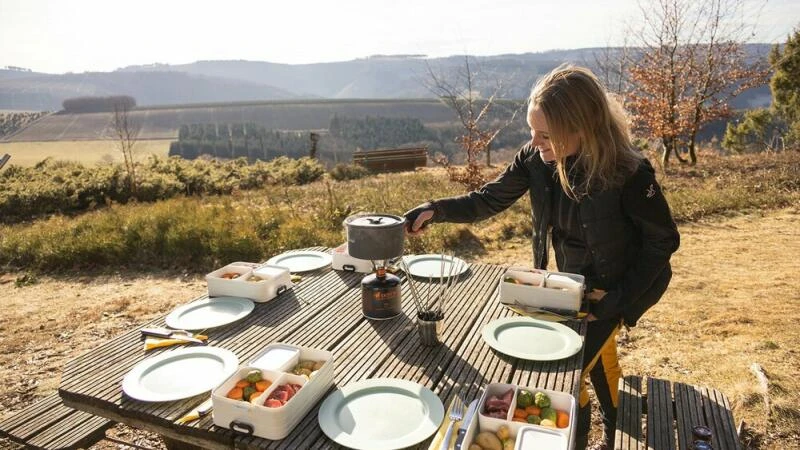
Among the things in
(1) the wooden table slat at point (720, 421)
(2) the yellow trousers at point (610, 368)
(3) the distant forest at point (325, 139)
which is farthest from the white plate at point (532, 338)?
(3) the distant forest at point (325, 139)

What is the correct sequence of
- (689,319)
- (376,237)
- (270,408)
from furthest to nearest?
1. (689,319)
2. (376,237)
3. (270,408)

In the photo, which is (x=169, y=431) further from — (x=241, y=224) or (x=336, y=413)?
(x=241, y=224)

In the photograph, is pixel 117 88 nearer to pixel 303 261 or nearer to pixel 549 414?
pixel 303 261

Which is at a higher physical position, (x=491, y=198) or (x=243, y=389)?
(x=491, y=198)

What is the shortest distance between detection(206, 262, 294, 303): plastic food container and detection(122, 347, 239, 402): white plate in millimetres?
565

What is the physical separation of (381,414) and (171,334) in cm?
113

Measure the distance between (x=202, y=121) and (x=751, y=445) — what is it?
96.8m

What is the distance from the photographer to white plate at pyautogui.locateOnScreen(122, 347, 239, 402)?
1809 millimetres

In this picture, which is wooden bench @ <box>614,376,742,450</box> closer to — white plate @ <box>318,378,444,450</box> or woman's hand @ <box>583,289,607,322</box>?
woman's hand @ <box>583,289,607,322</box>

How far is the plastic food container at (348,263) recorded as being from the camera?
3086 mm

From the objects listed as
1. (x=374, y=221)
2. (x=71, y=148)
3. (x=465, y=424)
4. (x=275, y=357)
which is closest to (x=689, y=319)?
(x=374, y=221)

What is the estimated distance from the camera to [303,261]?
330 cm

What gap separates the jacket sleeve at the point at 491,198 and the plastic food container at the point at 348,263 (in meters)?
0.54

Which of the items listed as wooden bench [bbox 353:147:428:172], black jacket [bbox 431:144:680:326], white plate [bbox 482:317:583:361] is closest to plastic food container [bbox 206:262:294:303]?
white plate [bbox 482:317:583:361]
